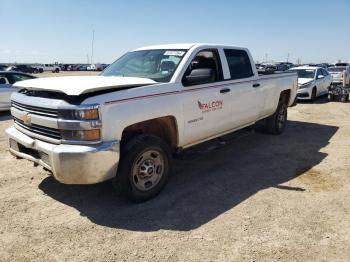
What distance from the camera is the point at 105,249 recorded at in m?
3.34

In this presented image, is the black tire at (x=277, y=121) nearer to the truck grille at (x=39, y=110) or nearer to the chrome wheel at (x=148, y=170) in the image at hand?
the chrome wheel at (x=148, y=170)

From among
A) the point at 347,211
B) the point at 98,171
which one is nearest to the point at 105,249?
the point at 98,171

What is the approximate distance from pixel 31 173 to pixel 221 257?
3.49 meters

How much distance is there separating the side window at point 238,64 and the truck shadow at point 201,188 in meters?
1.34

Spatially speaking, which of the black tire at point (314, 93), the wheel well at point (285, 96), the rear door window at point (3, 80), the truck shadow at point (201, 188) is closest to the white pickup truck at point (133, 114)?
the truck shadow at point (201, 188)

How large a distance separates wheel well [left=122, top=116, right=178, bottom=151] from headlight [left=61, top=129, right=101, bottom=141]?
2.00 ft

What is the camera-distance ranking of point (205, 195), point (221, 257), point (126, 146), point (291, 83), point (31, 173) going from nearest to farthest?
point (221, 257) < point (126, 146) < point (205, 195) < point (31, 173) < point (291, 83)

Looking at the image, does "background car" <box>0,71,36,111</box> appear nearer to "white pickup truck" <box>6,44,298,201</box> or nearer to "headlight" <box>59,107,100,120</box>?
"white pickup truck" <box>6,44,298,201</box>

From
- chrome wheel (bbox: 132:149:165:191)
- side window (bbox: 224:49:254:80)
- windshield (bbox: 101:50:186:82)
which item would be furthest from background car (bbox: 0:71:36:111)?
chrome wheel (bbox: 132:149:165:191)

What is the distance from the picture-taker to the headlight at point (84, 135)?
3.68 m

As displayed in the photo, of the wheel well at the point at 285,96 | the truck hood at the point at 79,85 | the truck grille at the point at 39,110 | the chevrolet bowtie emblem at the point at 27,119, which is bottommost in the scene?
the wheel well at the point at 285,96

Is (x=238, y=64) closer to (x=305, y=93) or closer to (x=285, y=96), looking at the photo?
(x=285, y=96)

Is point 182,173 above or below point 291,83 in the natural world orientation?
below

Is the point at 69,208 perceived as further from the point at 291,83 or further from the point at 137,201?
the point at 291,83
